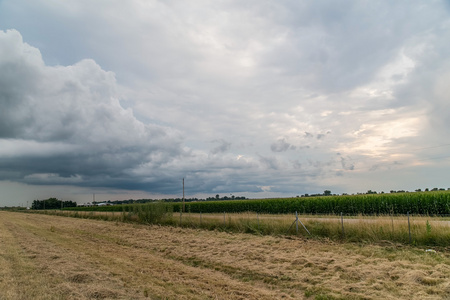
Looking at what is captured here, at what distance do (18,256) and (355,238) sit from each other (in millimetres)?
15243

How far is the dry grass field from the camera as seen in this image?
765 cm

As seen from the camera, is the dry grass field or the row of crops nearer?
the dry grass field

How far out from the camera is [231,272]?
10.2 meters

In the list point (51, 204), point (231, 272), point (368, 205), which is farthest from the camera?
point (51, 204)

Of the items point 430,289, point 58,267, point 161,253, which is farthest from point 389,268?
point 58,267

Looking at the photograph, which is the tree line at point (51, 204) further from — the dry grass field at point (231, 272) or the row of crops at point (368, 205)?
the dry grass field at point (231, 272)

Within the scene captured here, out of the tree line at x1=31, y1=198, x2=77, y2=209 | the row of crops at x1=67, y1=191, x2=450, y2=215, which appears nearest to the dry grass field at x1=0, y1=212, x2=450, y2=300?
the row of crops at x1=67, y1=191, x2=450, y2=215

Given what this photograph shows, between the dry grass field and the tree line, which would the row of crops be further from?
the tree line

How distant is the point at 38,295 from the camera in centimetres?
727

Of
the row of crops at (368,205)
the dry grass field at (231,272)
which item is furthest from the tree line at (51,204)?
the dry grass field at (231,272)

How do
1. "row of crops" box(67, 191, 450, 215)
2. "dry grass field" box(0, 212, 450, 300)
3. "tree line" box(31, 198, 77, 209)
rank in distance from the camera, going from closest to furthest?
"dry grass field" box(0, 212, 450, 300) → "row of crops" box(67, 191, 450, 215) → "tree line" box(31, 198, 77, 209)

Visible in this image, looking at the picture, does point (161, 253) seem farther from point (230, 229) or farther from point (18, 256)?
point (230, 229)

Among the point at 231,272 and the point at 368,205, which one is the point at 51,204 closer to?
the point at 368,205

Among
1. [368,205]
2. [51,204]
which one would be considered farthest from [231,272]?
[51,204]
